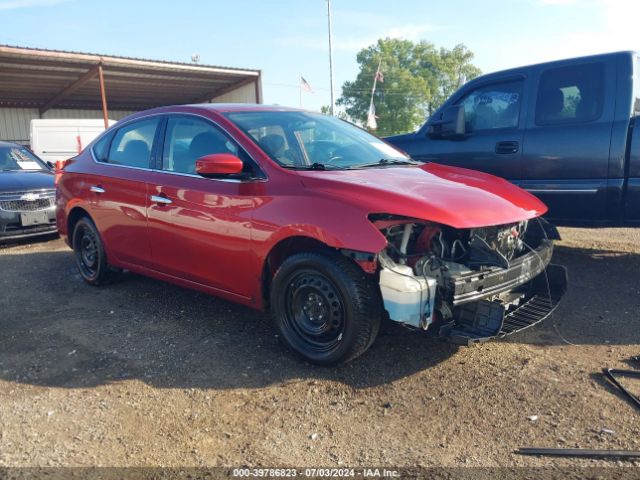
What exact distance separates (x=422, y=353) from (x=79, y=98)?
29.3 meters

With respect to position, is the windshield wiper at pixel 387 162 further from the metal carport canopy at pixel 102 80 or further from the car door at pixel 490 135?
the metal carport canopy at pixel 102 80

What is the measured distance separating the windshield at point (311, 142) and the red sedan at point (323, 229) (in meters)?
0.01

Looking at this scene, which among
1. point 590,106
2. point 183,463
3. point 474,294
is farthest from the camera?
point 590,106

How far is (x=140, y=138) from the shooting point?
176 inches

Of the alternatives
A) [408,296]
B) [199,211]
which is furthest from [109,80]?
[408,296]

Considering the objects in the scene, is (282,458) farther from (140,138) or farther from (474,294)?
(140,138)

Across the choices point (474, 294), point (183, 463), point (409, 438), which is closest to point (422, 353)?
point (474, 294)

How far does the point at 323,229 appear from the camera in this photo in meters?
3.01

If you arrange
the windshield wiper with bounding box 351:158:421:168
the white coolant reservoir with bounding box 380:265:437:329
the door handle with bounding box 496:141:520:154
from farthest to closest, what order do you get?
the door handle with bounding box 496:141:520:154 < the windshield wiper with bounding box 351:158:421:168 < the white coolant reservoir with bounding box 380:265:437:329

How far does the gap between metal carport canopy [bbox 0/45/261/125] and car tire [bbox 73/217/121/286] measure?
14624 millimetres

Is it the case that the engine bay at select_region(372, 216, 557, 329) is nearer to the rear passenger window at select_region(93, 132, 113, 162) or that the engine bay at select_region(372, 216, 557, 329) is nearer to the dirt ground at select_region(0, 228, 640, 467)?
the dirt ground at select_region(0, 228, 640, 467)

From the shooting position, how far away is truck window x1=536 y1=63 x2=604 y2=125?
4.91 meters

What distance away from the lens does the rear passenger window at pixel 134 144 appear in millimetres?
4332

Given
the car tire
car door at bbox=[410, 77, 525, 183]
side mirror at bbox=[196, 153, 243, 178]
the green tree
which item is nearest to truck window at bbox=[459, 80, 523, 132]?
car door at bbox=[410, 77, 525, 183]
